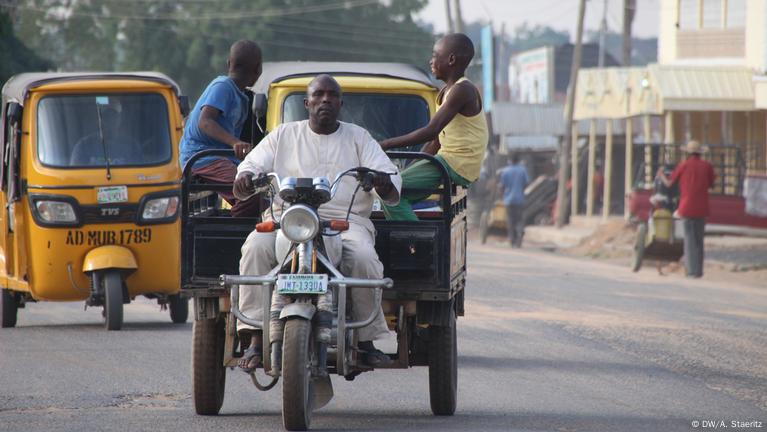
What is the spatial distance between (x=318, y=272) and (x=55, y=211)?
Answer: 21.5 feet

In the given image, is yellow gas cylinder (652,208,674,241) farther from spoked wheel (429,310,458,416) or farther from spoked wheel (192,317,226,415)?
spoked wheel (192,317,226,415)

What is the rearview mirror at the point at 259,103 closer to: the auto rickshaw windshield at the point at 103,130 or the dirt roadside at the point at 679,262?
the auto rickshaw windshield at the point at 103,130

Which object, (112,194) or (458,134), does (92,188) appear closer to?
(112,194)

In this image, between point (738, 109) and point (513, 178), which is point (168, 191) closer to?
point (513, 178)

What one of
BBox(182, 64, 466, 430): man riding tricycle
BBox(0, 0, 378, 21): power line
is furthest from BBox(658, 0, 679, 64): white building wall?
BBox(182, 64, 466, 430): man riding tricycle

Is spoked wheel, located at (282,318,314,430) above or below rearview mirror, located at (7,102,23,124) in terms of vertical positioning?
below

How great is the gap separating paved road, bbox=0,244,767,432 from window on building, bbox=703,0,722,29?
19287 millimetres

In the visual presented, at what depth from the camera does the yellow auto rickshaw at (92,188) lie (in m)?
12.9

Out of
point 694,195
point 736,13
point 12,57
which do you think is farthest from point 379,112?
point 736,13

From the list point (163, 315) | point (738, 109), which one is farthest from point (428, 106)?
point (738, 109)

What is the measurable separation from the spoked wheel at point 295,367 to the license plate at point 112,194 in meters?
6.60

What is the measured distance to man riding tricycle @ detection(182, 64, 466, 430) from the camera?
22.4ft

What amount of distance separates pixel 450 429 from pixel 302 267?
1326mm

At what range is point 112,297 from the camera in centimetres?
1283
